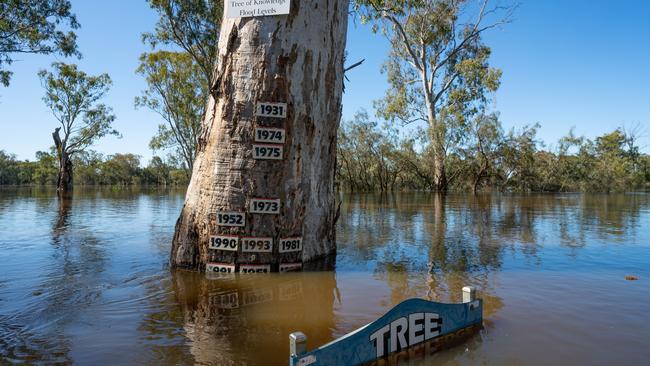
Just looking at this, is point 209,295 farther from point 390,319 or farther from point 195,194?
point 390,319

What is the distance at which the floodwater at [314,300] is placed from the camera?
9.69 feet

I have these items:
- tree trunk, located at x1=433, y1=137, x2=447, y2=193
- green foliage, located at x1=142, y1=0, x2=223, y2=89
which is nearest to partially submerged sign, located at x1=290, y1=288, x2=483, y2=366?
green foliage, located at x1=142, y1=0, x2=223, y2=89

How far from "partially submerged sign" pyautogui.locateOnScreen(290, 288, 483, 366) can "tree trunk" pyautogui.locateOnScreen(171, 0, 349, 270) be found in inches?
115

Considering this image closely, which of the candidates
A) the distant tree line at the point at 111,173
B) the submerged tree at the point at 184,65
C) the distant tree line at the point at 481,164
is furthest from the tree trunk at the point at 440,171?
the distant tree line at the point at 111,173

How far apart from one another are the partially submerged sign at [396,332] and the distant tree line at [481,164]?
3223cm

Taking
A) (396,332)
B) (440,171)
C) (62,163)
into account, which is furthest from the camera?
(62,163)

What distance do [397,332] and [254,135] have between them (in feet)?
11.6

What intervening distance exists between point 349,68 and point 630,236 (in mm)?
6816

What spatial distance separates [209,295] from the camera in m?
4.44

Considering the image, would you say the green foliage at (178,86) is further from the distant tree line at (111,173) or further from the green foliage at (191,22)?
the distant tree line at (111,173)

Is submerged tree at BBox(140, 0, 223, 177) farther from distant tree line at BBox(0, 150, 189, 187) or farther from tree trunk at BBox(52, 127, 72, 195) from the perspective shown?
distant tree line at BBox(0, 150, 189, 187)

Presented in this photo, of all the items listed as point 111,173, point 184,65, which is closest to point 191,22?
point 184,65

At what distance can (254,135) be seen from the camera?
18.4 feet

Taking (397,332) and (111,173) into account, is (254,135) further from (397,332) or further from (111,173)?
(111,173)
